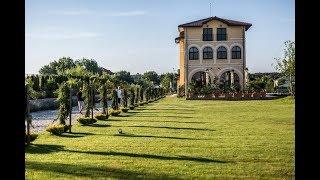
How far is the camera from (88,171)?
7312 millimetres

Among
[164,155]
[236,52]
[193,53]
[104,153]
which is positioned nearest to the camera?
[164,155]

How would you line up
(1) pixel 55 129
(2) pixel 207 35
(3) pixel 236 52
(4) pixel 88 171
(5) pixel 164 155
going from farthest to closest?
(2) pixel 207 35, (3) pixel 236 52, (1) pixel 55 129, (5) pixel 164 155, (4) pixel 88 171

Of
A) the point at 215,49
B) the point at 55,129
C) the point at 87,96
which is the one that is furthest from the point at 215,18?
the point at 55,129

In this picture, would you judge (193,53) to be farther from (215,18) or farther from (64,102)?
(64,102)

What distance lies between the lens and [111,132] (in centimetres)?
1405

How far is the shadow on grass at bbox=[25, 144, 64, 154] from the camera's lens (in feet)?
32.3

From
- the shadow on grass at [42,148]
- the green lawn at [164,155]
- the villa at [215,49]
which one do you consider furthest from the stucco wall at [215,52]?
the shadow on grass at [42,148]

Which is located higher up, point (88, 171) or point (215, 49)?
point (215, 49)

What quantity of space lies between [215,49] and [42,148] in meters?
42.7

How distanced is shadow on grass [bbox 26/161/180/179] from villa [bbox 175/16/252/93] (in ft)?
143

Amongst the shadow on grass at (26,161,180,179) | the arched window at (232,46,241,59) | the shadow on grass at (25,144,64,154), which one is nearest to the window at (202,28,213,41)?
the arched window at (232,46,241,59)
